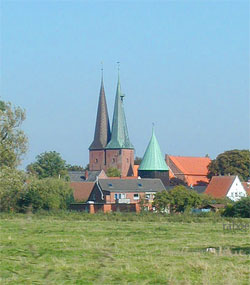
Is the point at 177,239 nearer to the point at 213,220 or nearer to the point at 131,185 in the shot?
the point at 213,220

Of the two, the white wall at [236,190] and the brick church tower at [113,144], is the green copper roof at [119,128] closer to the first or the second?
the brick church tower at [113,144]

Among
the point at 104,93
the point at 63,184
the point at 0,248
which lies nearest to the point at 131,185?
the point at 63,184

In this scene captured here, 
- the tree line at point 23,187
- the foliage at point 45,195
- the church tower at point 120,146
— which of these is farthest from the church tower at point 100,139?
the foliage at point 45,195

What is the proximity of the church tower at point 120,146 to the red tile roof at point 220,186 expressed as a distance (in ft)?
109

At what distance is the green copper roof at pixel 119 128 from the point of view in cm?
11831

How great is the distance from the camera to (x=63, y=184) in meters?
59.1

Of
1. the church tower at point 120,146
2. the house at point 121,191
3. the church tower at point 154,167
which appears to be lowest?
the house at point 121,191

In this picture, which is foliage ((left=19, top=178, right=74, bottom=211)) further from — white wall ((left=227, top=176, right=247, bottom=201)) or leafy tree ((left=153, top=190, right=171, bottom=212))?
white wall ((left=227, top=176, right=247, bottom=201))

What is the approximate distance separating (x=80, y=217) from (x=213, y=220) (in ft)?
28.0

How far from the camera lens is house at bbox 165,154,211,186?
370 ft

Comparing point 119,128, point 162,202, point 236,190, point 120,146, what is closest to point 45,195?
point 162,202

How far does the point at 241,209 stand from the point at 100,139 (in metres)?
70.8

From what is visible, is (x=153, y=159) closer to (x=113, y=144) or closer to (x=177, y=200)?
(x=113, y=144)

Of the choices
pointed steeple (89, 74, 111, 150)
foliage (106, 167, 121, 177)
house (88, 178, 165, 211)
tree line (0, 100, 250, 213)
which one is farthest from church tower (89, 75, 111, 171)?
tree line (0, 100, 250, 213)
